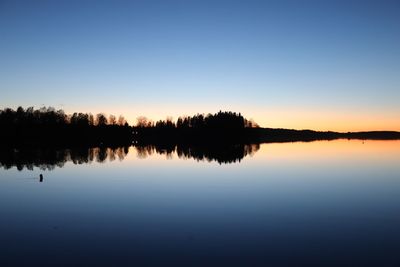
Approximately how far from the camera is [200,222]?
25.2 m

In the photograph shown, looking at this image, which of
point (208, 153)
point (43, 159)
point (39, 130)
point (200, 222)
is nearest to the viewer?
point (200, 222)

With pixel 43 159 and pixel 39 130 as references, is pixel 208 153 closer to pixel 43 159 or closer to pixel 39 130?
pixel 43 159

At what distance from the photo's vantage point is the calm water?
18047mm

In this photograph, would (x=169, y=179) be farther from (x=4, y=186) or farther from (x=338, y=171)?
(x=338, y=171)

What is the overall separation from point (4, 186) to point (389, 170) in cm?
5519

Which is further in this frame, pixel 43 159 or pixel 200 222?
pixel 43 159

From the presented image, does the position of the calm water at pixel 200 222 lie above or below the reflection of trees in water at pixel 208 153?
below

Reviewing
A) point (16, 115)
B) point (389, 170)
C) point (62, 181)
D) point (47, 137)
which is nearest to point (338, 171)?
point (389, 170)

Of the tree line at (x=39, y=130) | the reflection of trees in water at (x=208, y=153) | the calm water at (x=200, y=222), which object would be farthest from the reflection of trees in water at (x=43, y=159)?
the tree line at (x=39, y=130)

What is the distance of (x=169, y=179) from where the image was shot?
160ft

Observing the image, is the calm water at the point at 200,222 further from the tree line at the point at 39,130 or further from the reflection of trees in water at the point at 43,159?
the tree line at the point at 39,130

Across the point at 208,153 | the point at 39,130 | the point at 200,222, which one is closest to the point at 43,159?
the point at 208,153

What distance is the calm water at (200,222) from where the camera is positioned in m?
18.0

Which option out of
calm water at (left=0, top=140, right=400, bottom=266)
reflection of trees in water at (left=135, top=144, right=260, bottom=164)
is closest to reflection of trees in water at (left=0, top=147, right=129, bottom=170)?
reflection of trees in water at (left=135, top=144, right=260, bottom=164)
